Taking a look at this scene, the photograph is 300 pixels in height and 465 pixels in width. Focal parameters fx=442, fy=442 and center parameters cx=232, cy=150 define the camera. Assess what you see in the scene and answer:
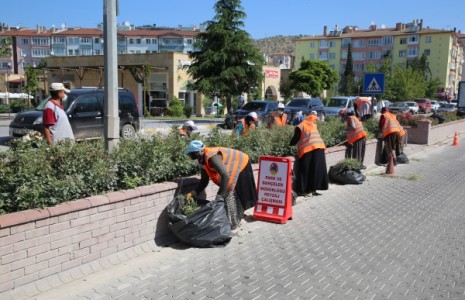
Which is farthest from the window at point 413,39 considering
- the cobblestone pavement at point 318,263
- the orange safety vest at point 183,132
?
the orange safety vest at point 183,132

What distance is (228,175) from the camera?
5.48m

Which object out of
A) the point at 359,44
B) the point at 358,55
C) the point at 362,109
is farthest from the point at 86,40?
the point at 362,109

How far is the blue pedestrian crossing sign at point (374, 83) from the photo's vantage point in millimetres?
13591

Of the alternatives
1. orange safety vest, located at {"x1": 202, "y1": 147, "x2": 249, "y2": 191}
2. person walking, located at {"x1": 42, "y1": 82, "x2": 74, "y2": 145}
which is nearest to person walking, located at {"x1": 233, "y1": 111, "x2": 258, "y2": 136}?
orange safety vest, located at {"x1": 202, "y1": 147, "x2": 249, "y2": 191}

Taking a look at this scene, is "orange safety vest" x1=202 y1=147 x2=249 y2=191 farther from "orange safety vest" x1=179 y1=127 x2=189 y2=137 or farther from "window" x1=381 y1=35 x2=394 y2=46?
"window" x1=381 y1=35 x2=394 y2=46

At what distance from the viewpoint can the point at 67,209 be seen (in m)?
4.34

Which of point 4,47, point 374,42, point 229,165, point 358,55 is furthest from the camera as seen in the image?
point 358,55

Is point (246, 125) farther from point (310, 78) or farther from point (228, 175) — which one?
point (310, 78)

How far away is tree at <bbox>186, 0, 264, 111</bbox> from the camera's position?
32062mm

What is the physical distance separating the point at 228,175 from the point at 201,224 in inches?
27.0

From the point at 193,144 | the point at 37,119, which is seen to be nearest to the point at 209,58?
the point at 37,119

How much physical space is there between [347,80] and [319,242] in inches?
2989

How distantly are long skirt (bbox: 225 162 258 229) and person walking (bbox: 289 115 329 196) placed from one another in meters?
2.28

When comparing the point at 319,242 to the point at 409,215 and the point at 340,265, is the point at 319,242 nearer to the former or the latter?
the point at 340,265
